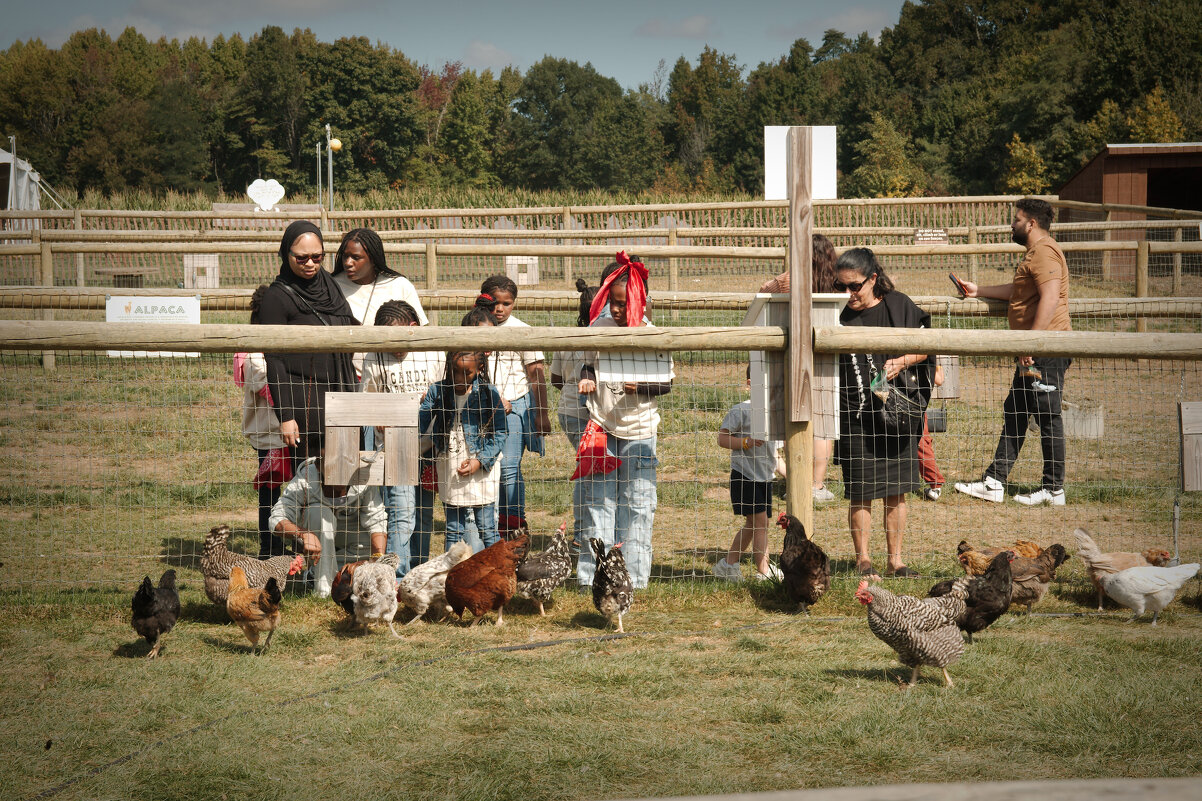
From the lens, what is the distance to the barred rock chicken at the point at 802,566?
16.0 feet

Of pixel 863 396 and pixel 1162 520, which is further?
pixel 1162 520

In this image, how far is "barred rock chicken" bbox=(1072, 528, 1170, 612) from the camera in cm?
494

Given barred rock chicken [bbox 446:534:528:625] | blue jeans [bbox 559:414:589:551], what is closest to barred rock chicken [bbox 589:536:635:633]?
barred rock chicken [bbox 446:534:528:625]

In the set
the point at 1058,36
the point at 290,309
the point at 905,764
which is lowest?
the point at 905,764

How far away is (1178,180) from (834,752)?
27.5 meters

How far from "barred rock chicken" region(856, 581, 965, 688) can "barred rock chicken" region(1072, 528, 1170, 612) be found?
1.31 m

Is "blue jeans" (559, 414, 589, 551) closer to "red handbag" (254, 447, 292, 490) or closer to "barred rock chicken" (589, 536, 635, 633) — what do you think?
"barred rock chicken" (589, 536, 635, 633)

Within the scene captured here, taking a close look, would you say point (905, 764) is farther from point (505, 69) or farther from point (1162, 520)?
point (505, 69)

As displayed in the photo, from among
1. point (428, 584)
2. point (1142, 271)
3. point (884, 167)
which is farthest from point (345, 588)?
point (884, 167)

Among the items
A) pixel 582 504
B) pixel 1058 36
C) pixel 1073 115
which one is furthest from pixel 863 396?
pixel 1058 36

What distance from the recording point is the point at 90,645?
4.60 meters

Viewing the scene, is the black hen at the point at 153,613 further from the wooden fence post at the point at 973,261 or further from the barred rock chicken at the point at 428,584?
the wooden fence post at the point at 973,261

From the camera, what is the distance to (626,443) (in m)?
5.30

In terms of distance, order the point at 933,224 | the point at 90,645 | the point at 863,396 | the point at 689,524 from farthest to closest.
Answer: the point at 933,224, the point at 689,524, the point at 863,396, the point at 90,645
